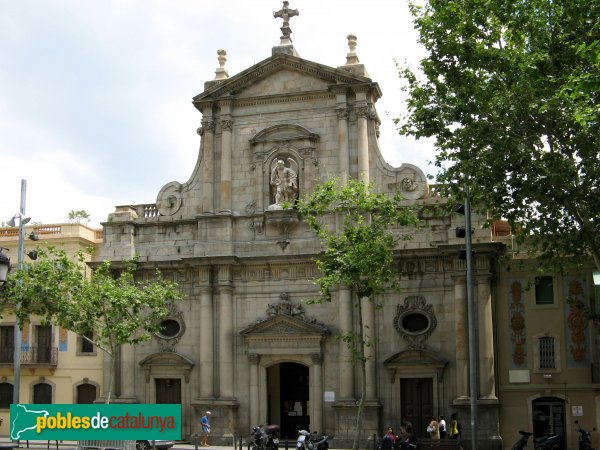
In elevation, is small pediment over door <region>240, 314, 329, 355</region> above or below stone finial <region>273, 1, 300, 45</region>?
below

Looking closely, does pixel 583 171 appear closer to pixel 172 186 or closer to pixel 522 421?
pixel 522 421

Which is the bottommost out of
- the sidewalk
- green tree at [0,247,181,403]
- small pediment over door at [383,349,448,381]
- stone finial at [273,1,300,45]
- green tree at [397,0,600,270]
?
the sidewalk

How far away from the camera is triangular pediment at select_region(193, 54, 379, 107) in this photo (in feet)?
133

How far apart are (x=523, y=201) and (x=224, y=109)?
16.7 metres

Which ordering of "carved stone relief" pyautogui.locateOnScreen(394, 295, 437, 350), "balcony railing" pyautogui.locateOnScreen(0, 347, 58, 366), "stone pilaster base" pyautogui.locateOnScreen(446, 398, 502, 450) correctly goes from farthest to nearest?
"balcony railing" pyautogui.locateOnScreen(0, 347, 58, 366), "carved stone relief" pyautogui.locateOnScreen(394, 295, 437, 350), "stone pilaster base" pyautogui.locateOnScreen(446, 398, 502, 450)

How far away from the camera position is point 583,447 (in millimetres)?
A: 31797

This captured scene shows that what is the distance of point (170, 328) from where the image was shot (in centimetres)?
4103

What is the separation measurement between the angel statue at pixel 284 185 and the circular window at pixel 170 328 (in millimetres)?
6703

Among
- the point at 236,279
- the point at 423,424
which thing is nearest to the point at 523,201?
the point at 423,424

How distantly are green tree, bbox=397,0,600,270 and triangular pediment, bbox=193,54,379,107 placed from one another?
11.0 m

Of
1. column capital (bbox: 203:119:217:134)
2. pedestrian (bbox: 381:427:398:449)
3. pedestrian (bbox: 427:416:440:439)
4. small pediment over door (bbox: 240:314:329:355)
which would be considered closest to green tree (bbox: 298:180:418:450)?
pedestrian (bbox: 381:427:398:449)

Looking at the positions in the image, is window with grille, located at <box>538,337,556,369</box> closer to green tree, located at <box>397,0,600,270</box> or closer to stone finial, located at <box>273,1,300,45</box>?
green tree, located at <box>397,0,600,270</box>

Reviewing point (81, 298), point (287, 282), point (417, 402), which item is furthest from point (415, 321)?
point (81, 298)

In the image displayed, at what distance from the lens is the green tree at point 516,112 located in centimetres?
2681
